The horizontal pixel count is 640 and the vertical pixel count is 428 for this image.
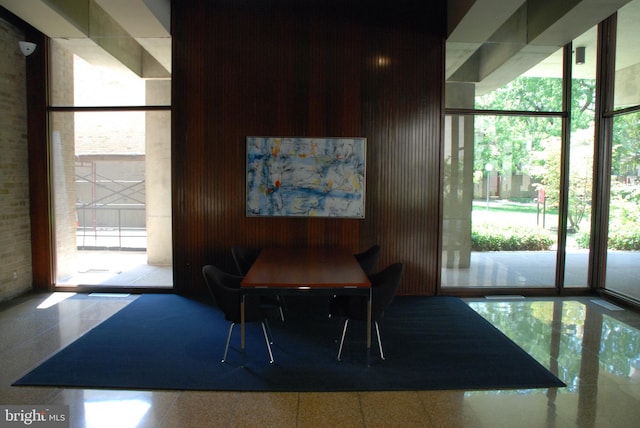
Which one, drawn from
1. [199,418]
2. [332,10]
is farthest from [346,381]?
[332,10]

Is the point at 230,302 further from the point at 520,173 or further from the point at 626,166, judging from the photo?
the point at 626,166

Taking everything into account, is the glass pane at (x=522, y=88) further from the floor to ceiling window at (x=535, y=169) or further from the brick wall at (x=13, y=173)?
the brick wall at (x=13, y=173)

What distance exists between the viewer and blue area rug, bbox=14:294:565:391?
3639 millimetres

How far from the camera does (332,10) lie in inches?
A: 238

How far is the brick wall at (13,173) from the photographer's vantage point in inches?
224

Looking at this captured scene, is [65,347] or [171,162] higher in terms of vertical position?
[171,162]

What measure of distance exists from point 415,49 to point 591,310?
4.19m

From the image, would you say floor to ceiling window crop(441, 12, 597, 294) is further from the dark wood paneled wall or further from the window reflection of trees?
the window reflection of trees

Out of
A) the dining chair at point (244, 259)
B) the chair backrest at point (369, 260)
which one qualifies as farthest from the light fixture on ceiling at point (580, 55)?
the dining chair at point (244, 259)

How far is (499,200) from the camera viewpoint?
6.37 meters

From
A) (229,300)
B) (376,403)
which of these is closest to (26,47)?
(229,300)

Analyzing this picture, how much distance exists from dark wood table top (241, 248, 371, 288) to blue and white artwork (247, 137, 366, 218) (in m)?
0.68

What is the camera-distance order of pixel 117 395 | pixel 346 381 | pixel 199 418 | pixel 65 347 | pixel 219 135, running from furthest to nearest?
pixel 219 135
pixel 65 347
pixel 346 381
pixel 117 395
pixel 199 418

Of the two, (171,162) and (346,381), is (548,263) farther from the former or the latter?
(171,162)
